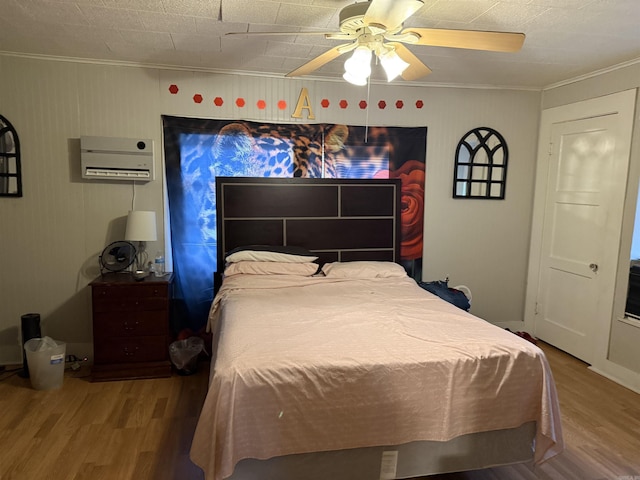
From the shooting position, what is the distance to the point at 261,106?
11.8 ft

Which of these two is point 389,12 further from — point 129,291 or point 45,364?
point 45,364

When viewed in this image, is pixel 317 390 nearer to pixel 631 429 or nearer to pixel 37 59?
pixel 631 429

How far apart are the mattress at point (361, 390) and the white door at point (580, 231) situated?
183 centimetres

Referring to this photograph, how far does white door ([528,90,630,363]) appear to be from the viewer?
3.35m

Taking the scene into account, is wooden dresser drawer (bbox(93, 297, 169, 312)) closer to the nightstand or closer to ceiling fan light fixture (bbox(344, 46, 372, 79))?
the nightstand

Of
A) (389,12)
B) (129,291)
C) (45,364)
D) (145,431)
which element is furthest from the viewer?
(129,291)

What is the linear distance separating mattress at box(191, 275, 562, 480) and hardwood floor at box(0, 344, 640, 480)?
1.65 feet

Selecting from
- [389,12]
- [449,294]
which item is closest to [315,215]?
[449,294]

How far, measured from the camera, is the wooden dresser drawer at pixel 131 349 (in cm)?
317

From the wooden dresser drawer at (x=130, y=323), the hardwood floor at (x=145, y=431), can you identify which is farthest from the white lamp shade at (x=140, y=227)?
the hardwood floor at (x=145, y=431)

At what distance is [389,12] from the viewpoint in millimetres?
1695

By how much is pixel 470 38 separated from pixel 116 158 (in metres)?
2.67

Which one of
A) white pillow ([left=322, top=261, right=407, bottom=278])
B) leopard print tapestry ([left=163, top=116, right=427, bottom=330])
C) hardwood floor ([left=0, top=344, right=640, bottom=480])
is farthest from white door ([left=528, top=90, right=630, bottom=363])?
white pillow ([left=322, top=261, right=407, bottom=278])

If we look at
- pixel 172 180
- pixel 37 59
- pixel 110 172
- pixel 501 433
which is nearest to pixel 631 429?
pixel 501 433
